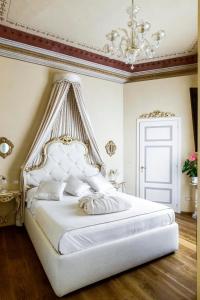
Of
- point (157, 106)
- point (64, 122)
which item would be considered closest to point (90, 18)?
point (64, 122)

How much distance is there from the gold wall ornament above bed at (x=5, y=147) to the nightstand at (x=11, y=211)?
2.35 ft

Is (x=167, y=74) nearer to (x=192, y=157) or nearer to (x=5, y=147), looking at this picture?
(x=192, y=157)

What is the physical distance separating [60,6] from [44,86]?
1.55m

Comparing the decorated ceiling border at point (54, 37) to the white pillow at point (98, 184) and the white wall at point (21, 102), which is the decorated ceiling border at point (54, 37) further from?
the white pillow at point (98, 184)

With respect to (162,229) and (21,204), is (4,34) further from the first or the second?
(162,229)

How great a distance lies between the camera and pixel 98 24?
3.66 metres

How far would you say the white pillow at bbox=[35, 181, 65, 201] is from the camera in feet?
11.5

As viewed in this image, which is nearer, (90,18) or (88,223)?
(88,223)

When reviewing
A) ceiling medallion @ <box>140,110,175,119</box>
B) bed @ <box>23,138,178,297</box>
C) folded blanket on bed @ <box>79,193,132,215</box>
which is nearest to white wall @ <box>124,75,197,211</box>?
ceiling medallion @ <box>140,110,175,119</box>

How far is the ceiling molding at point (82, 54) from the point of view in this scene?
388 cm

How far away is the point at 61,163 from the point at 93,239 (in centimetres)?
221

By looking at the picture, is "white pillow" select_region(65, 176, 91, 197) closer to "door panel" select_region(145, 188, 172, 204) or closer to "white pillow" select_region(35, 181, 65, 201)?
"white pillow" select_region(35, 181, 65, 201)

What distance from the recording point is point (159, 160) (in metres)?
5.10

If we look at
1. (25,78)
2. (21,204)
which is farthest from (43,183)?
(25,78)
